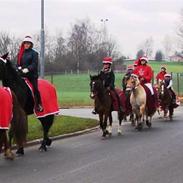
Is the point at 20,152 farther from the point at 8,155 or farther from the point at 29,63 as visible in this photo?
the point at 29,63

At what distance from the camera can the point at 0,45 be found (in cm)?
8769

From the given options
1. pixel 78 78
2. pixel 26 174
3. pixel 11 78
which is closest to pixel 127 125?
pixel 11 78

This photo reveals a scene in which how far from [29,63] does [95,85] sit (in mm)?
3275

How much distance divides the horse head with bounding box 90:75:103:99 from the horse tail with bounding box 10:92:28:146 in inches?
164

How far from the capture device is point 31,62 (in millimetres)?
12227

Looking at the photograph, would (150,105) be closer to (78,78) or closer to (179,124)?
(179,124)

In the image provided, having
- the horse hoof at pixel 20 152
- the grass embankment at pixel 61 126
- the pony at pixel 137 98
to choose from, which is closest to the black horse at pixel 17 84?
the horse hoof at pixel 20 152

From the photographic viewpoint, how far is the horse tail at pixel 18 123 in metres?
11.0

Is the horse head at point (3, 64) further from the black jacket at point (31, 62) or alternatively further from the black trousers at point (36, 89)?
the black trousers at point (36, 89)

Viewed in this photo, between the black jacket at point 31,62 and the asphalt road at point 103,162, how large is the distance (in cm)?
185

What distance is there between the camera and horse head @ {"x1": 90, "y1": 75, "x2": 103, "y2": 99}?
1508cm

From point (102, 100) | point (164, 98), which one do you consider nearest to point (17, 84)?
point (102, 100)

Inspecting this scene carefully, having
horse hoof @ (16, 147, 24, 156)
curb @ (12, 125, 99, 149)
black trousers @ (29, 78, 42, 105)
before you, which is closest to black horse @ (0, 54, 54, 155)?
horse hoof @ (16, 147, 24, 156)

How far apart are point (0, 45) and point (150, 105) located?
71238mm
